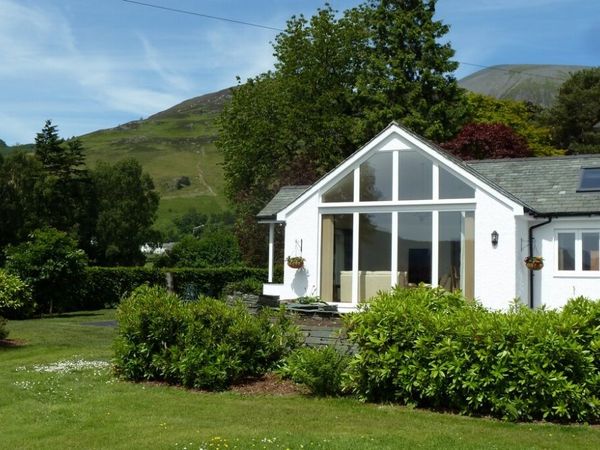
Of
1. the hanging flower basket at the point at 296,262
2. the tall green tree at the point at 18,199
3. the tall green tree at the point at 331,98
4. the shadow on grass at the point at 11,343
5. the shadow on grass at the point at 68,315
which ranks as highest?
the tall green tree at the point at 331,98

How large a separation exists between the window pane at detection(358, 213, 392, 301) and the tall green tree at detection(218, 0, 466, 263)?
18915 mm

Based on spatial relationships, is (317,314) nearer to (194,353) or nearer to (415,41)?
(194,353)

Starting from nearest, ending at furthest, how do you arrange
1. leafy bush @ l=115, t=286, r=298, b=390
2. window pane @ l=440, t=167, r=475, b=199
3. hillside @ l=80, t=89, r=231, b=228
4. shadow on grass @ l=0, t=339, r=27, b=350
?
1. leafy bush @ l=115, t=286, r=298, b=390
2. shadow on grass @ l=0, t=339, r=27, b=350
3. window pane @ l=440, t=167, r=475, b=199
4. hillside @ l=80, t=89, r=231, b=228

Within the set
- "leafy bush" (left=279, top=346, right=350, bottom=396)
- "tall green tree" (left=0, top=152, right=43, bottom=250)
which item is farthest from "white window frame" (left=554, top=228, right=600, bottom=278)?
"tall green tree" (left=0, top=152, right=43, bottom=250)

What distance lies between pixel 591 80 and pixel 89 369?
54130 millimetres

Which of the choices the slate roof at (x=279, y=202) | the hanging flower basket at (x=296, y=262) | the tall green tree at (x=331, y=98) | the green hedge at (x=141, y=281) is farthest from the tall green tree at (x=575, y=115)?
the hanging flower basket at (x=296, y=262)

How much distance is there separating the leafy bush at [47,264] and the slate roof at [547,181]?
1583cm

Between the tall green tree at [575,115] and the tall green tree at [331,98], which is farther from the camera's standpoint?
the tall green tree at [575,115]

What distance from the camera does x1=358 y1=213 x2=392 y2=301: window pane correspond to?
1922 cm

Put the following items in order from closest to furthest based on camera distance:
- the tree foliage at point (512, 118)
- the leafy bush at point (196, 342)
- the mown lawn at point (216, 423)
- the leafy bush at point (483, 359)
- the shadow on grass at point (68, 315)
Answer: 1. the mown lawn at point (216, 423)
2. the leafy bush at point (483, 359)
3. the leafy bush at point (196, 342)
4. the shadow on grass at point (68, 315)
5. the tree foliage at point (512, 118)

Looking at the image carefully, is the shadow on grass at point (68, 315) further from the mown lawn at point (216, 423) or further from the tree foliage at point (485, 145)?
the tree foliage at point (485, 145)

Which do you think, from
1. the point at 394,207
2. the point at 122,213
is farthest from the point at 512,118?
the point at 394,207

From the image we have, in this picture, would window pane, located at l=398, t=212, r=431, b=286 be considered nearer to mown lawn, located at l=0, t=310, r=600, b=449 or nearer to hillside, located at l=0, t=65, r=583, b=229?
mown lawn, located at l=0, t=310, r=600, b=449

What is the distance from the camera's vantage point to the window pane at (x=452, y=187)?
18.5 m
